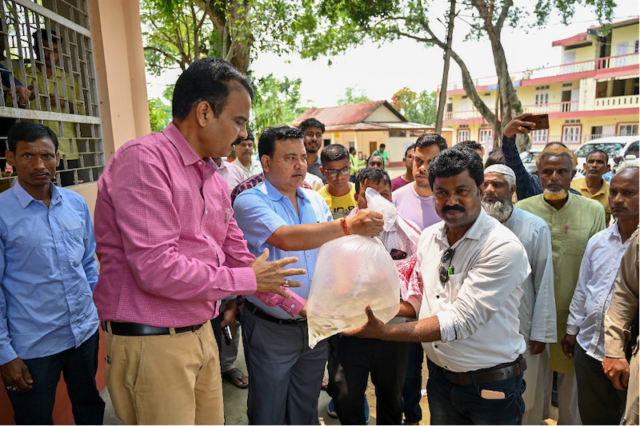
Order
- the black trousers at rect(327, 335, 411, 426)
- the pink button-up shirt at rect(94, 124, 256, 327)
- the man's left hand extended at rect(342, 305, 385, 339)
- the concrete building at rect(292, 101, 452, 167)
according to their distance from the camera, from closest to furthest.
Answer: the pink button-up shirt at rect(94, 124, 256, 327)
the man's left hand extended at rect(342, 305, 385, 339)
the black trousers at rect(327, 335, 411, 426)
the concrete building at rect(292, 101, 452, 167)

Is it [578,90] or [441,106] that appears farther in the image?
[578,90]

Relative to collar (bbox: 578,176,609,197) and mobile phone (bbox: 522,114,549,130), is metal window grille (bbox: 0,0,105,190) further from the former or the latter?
collar (bbox: 578,176,609,197)

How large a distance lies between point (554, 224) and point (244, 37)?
20.1 ft

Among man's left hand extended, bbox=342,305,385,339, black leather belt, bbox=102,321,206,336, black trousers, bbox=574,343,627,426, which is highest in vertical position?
black leather belt, bbox=102,321,206,336

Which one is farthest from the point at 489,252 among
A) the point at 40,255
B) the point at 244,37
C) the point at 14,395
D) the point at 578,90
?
the point at 578,90

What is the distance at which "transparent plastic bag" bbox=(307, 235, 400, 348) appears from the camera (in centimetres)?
195

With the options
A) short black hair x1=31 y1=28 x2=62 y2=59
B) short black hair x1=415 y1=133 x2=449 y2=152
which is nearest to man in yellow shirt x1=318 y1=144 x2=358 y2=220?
short black hair x1=415 y1=133 x2=449 y2=152

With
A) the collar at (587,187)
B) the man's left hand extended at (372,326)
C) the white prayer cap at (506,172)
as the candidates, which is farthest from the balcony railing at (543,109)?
the man's left hand extended at (372,326)

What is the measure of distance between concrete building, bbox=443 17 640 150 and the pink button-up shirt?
1149 inches

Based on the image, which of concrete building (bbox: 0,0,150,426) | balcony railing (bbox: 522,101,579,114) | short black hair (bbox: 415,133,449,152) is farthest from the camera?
balcony railing (bbox: 522,101,579,114)

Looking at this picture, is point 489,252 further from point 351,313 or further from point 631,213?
Result: point 631,213

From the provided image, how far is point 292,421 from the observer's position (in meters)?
2.69

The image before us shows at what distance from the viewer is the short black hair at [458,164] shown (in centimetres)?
206

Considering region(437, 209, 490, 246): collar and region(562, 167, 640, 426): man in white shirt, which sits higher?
region(437, 209, 490, 246): collar
